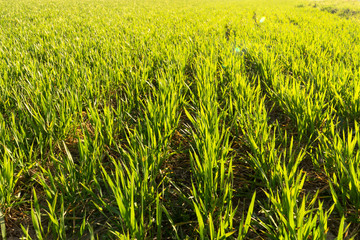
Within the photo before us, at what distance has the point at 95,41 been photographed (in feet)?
14.0

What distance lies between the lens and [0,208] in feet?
3.50

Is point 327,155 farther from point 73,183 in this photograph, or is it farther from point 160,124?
point 73,183

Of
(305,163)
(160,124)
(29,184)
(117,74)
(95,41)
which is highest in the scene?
(95,41)

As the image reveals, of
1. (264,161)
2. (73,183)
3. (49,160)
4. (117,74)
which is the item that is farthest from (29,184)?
(117,74)

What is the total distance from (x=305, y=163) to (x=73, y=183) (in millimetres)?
1415

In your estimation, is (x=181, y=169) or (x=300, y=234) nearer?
(x=300, y=234)

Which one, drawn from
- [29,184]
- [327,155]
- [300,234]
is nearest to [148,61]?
[29,184]

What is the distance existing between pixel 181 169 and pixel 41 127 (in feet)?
3.28

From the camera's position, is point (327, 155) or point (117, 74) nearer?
point (327, 155)

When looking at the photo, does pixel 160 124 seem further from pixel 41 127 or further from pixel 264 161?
pixel 41 127

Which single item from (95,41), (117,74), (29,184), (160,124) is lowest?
(29,184)

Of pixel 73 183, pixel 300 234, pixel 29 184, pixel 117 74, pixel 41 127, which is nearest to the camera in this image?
pixel 300 234

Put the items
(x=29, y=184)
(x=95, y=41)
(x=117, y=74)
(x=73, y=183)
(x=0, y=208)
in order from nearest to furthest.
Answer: (x=0, y=208)
(x=73, y=183)
(x=29, y=184)
(x=117, y=74)
(x=95, y=41)

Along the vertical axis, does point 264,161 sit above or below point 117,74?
below
